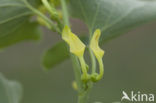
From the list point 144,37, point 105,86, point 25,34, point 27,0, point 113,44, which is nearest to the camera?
point 27,0

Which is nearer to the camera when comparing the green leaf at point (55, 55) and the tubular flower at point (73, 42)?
the tubular flower at point (73, 42)

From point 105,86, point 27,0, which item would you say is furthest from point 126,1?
point 105,86

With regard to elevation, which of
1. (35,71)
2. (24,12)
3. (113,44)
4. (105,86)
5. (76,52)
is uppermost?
(113,44)

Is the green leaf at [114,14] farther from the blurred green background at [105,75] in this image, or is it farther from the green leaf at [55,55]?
the blurred green background at [105,75]

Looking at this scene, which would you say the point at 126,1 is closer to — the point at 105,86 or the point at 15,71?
the point at 105,86

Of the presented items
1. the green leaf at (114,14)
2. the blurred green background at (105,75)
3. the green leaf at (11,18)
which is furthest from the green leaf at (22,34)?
the blurred green background at (105,75)

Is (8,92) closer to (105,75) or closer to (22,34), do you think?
(22,34)
